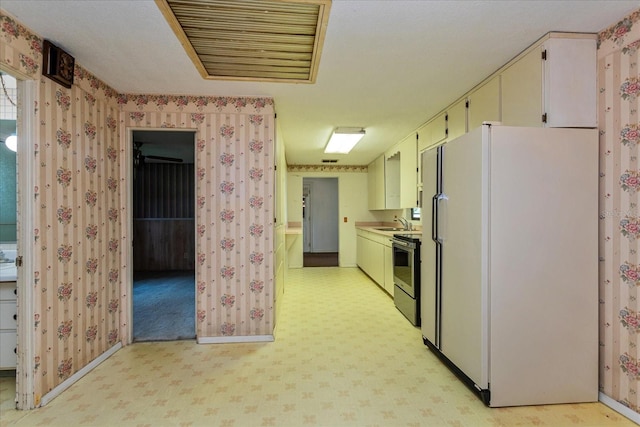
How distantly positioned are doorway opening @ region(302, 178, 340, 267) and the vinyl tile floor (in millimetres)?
5987

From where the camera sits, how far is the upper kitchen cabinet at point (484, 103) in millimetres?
2493

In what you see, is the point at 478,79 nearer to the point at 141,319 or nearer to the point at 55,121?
the point at 55,121

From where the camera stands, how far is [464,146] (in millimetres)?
2209

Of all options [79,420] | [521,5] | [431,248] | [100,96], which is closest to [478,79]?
[521,5]

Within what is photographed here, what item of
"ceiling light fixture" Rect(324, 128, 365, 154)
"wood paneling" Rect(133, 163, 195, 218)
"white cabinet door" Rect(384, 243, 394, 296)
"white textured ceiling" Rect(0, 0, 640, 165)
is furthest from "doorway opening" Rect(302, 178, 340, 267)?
"white textured ceiling" Rect(0, 0, 640, 165)

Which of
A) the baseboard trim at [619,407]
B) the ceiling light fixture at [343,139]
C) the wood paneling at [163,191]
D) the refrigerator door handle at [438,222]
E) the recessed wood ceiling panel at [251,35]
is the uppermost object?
the recessed wood ceiling panel at [251,35]

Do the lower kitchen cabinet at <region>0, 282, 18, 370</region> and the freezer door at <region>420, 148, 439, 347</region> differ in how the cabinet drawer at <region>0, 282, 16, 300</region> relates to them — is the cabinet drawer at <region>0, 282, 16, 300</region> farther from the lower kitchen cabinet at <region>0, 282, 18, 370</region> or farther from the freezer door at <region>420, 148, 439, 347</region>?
the freezer door at <region>420, 148, 439, 347</region>

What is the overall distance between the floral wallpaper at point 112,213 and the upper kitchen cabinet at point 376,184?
10.5 ft

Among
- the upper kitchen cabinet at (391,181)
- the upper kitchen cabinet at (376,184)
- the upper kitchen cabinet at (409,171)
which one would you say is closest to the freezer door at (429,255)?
the upper kitchen cabinet at (409,171)

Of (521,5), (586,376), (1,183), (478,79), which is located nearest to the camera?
(521,5)

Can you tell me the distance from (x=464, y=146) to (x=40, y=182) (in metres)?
2.82

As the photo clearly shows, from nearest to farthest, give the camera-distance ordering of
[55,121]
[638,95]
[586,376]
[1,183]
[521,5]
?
[521,5]
[638,95]
[586,376]
[55,121]
[1,183]

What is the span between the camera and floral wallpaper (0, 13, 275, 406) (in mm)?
2105

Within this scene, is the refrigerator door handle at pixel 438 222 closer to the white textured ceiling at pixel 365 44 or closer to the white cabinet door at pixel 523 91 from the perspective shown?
the white cabinet door at pixel 523 91
